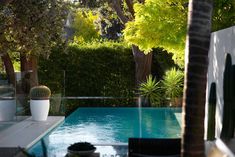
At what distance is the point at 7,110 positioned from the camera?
1188 centimetres

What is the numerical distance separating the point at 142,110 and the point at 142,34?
158 inches

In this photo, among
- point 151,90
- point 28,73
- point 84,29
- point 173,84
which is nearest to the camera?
point 28,73

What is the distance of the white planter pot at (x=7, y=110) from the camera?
38.3 feet

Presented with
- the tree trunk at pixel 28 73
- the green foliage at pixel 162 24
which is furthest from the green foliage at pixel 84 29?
the green foliage at pixel 162 24

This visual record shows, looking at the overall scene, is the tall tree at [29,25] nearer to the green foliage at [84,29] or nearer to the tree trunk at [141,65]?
the tree trunk at [141,65]

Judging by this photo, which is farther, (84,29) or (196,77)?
(84,29)

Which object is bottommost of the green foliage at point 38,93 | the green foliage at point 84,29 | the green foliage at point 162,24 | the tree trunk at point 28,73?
the green foliage at point 38,93

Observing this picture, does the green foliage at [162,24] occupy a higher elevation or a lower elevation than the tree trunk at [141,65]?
higher

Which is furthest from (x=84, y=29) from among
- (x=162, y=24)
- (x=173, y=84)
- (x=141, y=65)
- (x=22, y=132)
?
(x=22, y=132)

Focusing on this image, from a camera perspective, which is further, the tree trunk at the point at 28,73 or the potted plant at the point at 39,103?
the potted plant at the point at 39,103

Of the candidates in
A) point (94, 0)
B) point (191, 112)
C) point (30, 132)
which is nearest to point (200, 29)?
point (191, 112)

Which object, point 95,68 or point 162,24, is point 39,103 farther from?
point 95,68

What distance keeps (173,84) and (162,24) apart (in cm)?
617

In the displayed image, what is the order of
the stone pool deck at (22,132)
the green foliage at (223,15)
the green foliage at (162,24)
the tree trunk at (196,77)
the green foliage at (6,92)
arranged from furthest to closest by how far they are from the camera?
1. the green foliage at (162,24)
2. the green foliage at (223,15)
3. the green foliage at (6,92)
4. the stone pool deck at (22,132)
5. the tree trunk at (196,77)
